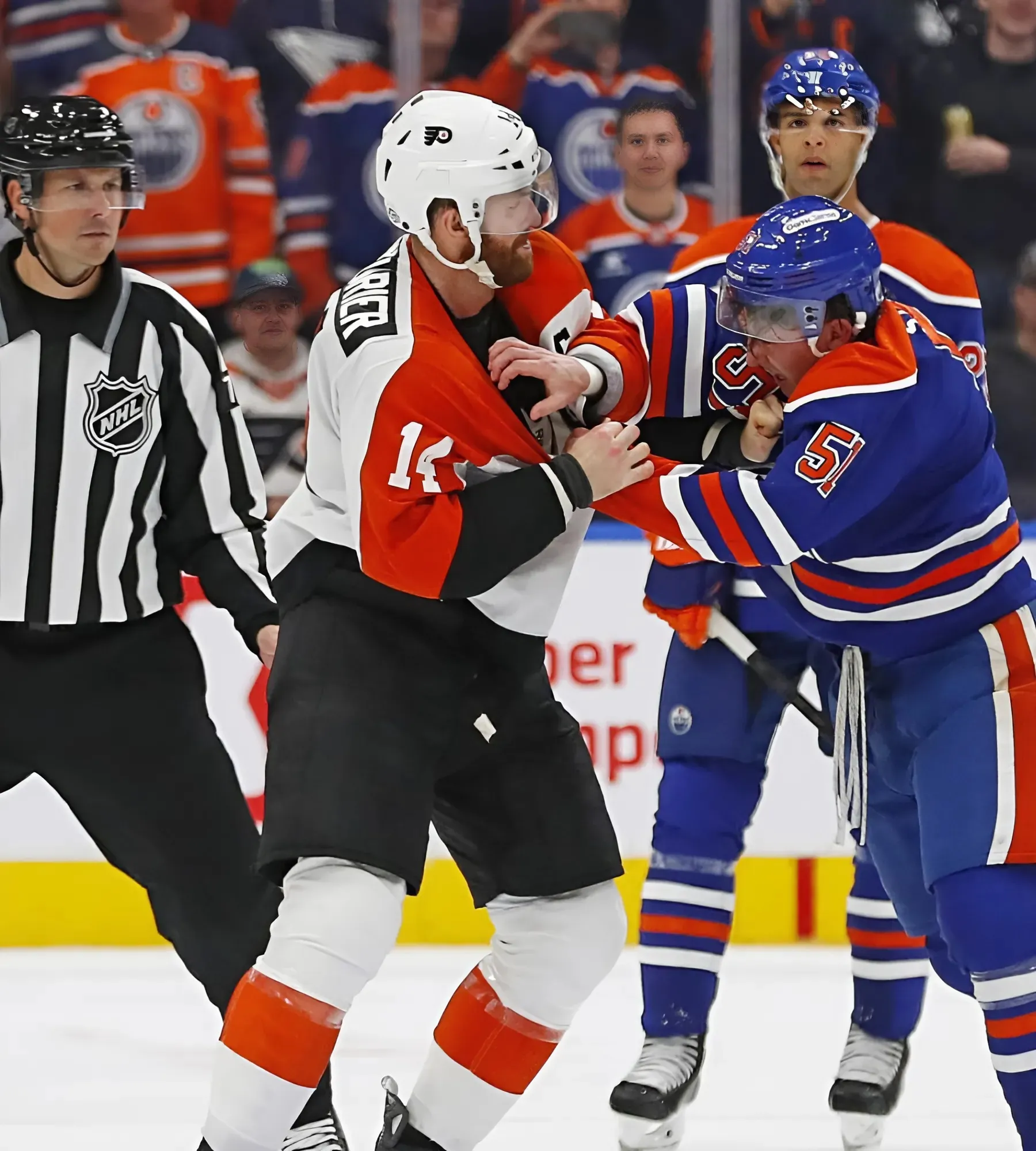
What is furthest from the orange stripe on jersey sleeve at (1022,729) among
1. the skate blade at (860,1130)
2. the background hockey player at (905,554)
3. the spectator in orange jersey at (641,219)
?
the spectator in orange jersey at (641,219)

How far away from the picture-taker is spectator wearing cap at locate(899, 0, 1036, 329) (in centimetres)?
454

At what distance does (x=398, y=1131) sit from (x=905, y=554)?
889mm

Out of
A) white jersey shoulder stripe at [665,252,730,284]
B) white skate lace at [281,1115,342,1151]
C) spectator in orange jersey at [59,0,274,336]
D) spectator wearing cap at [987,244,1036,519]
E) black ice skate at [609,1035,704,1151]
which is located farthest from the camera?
spectator in orange jersey at [59,0,274,336]

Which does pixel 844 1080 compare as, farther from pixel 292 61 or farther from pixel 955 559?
pixel 292 61

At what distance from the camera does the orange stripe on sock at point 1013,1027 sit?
80.7 inches

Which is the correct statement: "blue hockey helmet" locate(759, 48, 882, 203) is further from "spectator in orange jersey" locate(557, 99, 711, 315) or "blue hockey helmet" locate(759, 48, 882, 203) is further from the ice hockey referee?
"spectator in orange jersey" locate(557, 99, 711, 315)

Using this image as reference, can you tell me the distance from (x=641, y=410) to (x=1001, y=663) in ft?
1.74

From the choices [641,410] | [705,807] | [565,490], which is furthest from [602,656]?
[565,490]

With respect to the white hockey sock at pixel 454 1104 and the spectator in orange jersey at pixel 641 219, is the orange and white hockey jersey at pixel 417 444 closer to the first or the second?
the white hockey sock at pixel 454 1104

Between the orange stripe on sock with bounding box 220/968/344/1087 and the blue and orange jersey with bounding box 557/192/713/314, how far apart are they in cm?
277

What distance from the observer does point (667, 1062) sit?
2682 millimetres

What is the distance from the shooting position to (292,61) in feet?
15.2

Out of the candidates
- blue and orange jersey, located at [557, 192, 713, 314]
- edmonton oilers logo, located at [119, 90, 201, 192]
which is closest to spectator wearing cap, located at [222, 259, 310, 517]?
edmonton oilers logo, located at [119, 90, 201, 192]

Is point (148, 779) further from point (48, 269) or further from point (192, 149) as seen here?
point (192, 149)
